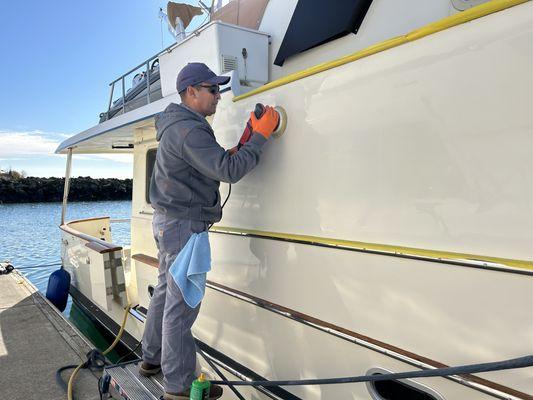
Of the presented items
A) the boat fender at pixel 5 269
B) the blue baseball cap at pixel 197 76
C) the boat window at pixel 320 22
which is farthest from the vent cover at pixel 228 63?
the boat fender at pixel 5 269

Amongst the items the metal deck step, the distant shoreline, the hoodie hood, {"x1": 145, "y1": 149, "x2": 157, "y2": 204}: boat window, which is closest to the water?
{"x1": 145, "y1": 149, "x2": 157, "y2": 204}: boat window

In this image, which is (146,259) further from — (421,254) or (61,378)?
(421,254)

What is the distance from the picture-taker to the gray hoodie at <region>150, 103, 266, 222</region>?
81.1 inches

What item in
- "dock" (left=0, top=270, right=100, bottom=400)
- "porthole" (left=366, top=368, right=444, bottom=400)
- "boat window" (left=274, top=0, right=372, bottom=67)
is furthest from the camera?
"dock" (left=0, top=270, right=100, bottom=400)

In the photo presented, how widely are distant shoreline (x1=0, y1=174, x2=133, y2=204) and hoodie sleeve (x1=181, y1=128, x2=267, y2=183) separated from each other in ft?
131

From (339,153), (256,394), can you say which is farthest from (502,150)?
(256,394)

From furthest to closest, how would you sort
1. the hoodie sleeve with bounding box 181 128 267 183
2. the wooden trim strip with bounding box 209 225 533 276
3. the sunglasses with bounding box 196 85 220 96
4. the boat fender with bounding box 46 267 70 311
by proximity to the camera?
the boat fender with bounding box 46 267 70 311
the sunglasses with bounding box 196 85 220 96
the hoodie sleeve with bounding box 181 128 267 183
the wooden trim strip with bounding box 209 225 533 276

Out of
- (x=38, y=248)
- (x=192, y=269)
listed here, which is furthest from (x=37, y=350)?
(x=38, y=248)

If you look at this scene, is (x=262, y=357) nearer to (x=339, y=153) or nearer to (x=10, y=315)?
(x=339, y=153)

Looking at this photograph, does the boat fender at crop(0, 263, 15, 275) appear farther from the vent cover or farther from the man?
the vent cover

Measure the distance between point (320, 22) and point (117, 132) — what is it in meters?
3.09

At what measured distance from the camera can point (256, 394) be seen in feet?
8.41

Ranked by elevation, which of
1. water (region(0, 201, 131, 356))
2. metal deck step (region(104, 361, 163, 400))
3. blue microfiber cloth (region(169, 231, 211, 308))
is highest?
blue microfiber cloth (region(169, 231, 211, 308))

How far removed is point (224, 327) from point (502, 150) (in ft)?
6.74
